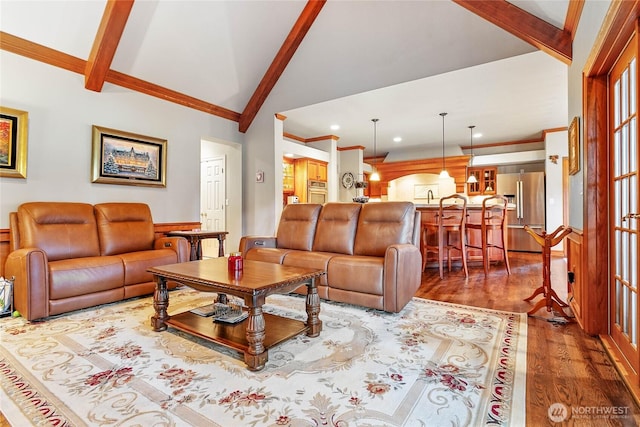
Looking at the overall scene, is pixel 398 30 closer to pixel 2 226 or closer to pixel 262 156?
pixel 262 156

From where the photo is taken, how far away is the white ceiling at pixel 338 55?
3520 mm

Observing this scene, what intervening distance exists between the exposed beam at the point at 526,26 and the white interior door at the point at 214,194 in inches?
183

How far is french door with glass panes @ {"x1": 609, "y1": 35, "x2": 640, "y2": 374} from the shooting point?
1.76 meters

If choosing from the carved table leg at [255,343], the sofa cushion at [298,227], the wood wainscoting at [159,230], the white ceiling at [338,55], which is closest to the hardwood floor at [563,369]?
the carved table leg at [255,343]

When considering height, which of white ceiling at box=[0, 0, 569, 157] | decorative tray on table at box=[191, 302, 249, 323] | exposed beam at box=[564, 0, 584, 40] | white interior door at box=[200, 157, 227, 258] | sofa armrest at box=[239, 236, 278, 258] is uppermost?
white ceiling at box=[0, 0, 569, 157]

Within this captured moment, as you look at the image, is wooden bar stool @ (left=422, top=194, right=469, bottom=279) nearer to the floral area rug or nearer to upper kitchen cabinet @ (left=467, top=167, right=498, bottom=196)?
the floral area rug

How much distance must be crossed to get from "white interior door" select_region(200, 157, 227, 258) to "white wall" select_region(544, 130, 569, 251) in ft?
21.4

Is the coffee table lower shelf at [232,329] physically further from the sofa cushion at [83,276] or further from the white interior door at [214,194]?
the white interior door at [214,194]

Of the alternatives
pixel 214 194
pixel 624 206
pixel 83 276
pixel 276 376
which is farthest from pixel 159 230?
pixel 624 206

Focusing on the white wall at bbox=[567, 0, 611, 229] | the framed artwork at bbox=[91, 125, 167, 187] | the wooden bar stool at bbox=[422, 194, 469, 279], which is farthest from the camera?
the wooden bar stool at bbox=[422, 194, 469, 279]

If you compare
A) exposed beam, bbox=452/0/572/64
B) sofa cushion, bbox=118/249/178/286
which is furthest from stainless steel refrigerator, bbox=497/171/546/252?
sofa cushion, bbox=118/249/178/286

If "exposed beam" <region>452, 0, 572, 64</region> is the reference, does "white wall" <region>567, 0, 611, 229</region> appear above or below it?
below

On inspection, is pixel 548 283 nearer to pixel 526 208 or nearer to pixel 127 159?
pixel 127 159

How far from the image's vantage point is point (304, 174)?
7.00m
